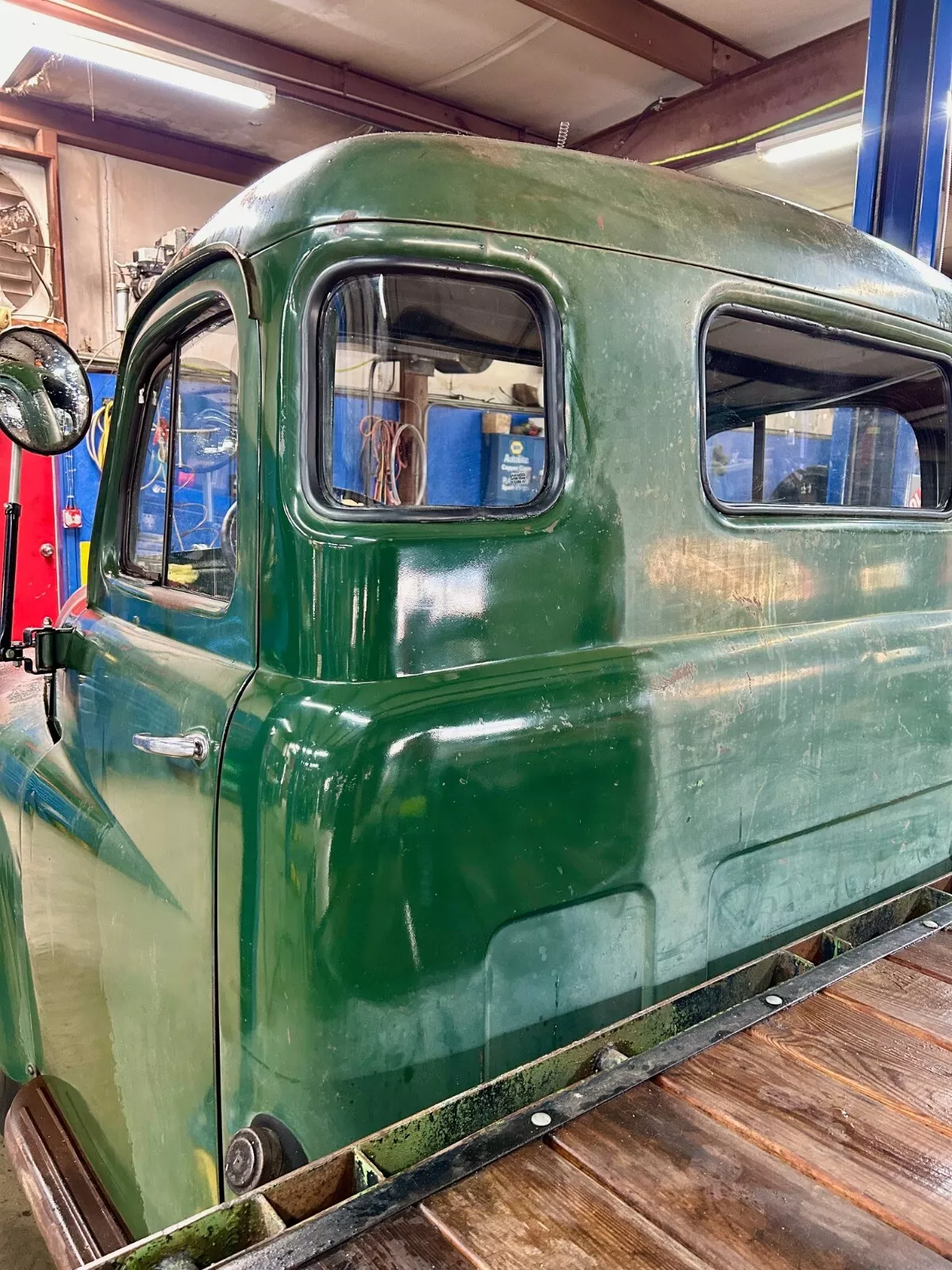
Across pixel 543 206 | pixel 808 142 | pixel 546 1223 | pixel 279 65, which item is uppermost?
pixel 279 65

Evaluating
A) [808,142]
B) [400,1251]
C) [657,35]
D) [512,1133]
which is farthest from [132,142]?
[400,1251]

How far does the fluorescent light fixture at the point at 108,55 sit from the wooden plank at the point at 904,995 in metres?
5.52

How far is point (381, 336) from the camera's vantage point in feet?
4.73

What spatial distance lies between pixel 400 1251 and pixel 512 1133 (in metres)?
0.20

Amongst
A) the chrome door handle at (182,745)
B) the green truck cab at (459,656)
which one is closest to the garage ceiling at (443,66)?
the green truck cab at (459,656)

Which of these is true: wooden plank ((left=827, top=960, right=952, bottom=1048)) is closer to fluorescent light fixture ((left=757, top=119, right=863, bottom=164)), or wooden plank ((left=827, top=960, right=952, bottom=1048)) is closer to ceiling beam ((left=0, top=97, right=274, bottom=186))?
fluorescent light fixture ((left=757, top=119, right=863, bottom=164))

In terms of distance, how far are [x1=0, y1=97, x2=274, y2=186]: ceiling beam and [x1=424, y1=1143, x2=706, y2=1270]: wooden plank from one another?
7687mm

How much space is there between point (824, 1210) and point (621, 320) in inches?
46.5

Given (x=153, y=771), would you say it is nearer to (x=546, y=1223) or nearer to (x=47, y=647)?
(x=47, y=647)

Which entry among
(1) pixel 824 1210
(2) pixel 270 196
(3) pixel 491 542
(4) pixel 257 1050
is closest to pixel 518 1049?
(4) pixel 257 1050

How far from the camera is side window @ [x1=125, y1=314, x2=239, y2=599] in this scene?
1.56m

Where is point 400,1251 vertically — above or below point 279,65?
below

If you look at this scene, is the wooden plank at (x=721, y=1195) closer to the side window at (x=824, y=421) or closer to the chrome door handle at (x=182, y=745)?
the chrome door handle at (x=182, y=745)

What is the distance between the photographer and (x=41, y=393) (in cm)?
191
